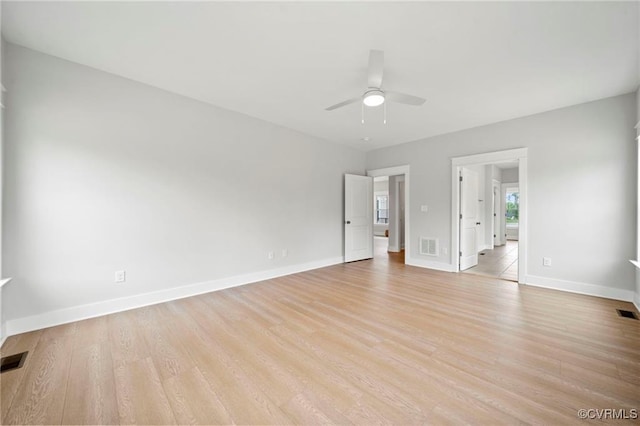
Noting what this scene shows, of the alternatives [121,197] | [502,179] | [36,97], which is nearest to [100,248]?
[121,197]

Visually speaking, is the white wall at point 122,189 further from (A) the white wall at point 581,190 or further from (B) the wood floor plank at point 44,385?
(A) the white wall at point 581,190

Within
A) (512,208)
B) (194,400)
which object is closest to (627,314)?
(194,400)

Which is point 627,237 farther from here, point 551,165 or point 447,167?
point 447,167

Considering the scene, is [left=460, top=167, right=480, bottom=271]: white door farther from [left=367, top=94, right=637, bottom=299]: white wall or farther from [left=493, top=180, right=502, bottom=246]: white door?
[left=493, top=180, right=502, bottom=246]: white door

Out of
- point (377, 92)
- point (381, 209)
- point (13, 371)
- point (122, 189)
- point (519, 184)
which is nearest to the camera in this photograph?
point (13, 371)

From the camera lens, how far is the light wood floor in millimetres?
1490

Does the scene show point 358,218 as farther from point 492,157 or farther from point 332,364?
point 332,364

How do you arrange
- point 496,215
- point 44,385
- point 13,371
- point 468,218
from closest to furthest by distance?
1. point 44,385
2. point 13,371
3. point 468,218
4. point 496,215

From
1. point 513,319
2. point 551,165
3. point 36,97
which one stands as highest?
point 36,97

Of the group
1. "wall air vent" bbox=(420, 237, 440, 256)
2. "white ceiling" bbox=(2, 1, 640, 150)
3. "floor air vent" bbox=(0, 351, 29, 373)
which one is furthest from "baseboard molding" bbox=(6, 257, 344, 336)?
"wall air vent" bbox=(420, 237, 440, 256)

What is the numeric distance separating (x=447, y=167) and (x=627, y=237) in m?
2.51

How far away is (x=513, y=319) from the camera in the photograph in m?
2.71

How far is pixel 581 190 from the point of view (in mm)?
3529

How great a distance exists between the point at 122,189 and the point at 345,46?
287cm
